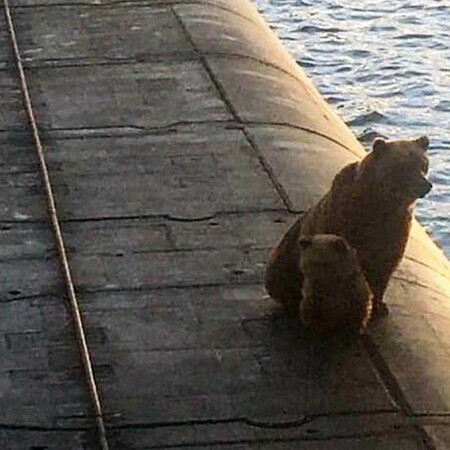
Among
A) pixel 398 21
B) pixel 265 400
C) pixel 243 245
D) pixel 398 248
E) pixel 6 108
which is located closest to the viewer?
pixel 265 400

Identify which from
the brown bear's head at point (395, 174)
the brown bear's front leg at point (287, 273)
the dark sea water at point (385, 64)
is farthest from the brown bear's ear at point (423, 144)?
the dark sea water at point (385, 64)

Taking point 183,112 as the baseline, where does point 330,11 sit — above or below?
below

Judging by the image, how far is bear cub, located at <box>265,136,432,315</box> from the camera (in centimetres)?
830

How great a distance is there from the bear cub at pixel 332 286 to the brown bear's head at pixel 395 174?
0.38 meters

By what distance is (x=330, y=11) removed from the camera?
23.3m

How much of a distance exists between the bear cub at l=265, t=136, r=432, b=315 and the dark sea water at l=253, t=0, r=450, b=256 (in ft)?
21.2

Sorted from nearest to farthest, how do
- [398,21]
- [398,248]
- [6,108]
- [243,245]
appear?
1. [398,248]
2. [243,245]
3. [6,108]
4. [398,21]

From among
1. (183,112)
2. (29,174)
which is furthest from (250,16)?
(29,174)

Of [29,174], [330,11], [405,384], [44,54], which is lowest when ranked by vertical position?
[330,11]

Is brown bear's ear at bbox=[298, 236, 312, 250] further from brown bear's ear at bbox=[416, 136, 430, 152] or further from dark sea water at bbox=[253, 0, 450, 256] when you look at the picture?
dark sea water at bbox=[253, 0, 450, 256]

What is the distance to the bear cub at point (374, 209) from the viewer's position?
27.2ft

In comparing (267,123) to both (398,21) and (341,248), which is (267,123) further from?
(398,21)

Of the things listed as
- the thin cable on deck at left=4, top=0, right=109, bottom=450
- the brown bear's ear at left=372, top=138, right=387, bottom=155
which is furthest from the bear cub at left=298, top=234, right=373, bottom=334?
the thin cable on deck at left=4, top=0, right=109, bottom=450

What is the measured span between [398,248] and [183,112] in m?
4.61
